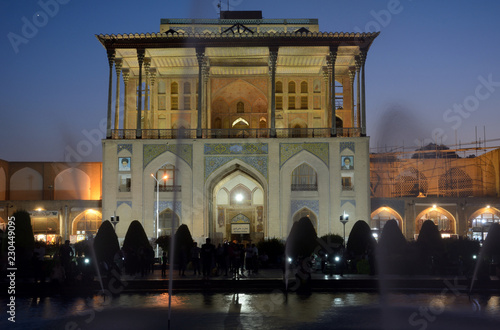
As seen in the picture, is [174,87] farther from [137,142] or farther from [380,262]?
[380,262]

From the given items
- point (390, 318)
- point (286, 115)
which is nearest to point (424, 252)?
point (390, 318)

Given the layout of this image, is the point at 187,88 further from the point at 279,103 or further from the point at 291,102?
the point at 291,102

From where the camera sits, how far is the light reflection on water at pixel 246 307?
1126 cm

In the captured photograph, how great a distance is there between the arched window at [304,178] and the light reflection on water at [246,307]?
1447 cm

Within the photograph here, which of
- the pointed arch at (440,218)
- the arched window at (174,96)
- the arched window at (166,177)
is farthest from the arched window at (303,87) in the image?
the pointed arch at (440,218)

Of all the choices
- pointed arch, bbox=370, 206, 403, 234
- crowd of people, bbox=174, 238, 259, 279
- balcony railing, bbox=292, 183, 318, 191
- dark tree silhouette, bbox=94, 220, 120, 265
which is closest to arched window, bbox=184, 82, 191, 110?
balcony railing, bbox=292, 183, 318, 191

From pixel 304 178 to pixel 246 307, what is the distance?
17.6 meters

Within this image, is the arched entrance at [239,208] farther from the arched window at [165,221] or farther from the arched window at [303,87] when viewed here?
the arched window at [303,87]

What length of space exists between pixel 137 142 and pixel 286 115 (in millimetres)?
9191

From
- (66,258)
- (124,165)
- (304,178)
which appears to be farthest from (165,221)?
(66,258)

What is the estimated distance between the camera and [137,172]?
97.8 feet

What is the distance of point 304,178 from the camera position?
98.8 feet

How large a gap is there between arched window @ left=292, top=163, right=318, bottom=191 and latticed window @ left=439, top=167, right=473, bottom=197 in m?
15.4

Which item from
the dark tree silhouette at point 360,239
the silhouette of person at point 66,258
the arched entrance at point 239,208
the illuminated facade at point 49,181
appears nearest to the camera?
the silhouette of person at point 66,258
